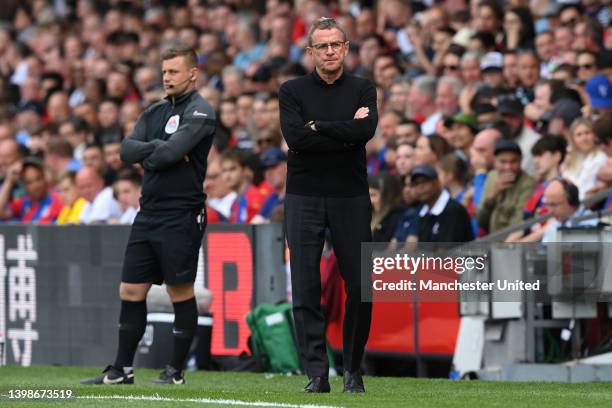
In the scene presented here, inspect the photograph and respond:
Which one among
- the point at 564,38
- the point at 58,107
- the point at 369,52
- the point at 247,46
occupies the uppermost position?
the point at 247,46

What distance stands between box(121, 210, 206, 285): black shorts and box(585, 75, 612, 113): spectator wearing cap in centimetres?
547

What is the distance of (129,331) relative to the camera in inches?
425

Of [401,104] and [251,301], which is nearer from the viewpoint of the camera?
[251,301]

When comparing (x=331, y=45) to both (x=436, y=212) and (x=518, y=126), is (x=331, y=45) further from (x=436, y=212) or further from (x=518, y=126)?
(x=518, y=126)

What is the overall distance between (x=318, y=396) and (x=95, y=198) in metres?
8.24

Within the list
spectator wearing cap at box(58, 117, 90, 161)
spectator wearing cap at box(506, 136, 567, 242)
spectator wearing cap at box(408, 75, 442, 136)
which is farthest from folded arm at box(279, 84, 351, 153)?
spectator wearing cap at box(58, 117, 90, 161)

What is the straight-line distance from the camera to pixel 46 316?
15039mm

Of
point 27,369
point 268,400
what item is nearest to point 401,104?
point 27,369

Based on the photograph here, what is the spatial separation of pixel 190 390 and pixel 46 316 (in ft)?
17.0

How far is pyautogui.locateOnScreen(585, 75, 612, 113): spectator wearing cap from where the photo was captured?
1483 cm

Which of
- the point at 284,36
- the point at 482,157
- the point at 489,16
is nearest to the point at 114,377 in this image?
the point at 482,157

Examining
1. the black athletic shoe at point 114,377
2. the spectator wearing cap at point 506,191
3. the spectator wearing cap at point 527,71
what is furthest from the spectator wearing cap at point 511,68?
the black athletic shoe at point 114,377

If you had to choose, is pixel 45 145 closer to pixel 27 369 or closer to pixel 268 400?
pixel 27 369

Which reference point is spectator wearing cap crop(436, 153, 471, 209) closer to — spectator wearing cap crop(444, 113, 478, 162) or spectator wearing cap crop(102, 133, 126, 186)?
spectator wearing cap crop(444, 113, 478, 162)
